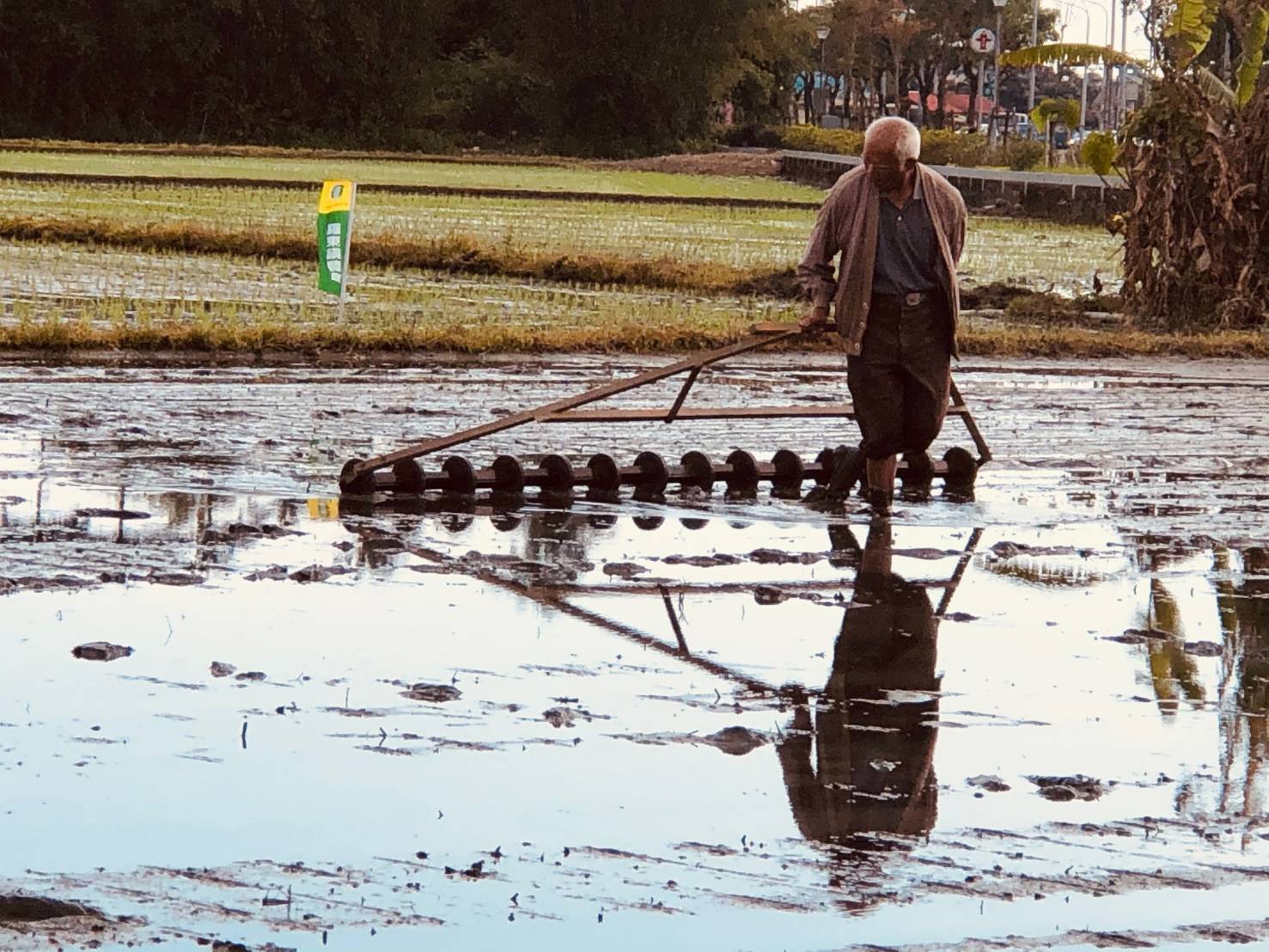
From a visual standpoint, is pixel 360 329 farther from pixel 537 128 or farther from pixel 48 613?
pixel 537 128

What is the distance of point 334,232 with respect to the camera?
15.2m

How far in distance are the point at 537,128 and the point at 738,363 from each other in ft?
199

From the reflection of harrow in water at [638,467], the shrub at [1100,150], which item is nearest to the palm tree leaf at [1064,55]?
the shrub at [1100,150]

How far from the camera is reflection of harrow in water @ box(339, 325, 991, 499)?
8523mm

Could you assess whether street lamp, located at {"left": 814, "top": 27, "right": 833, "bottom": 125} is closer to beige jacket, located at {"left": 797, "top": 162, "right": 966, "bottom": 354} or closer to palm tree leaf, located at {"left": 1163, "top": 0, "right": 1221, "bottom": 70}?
palm tree leaf, located at {"left": 1163, "top": 0, "right": 1221, "bottom": 70}

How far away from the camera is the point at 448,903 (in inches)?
154

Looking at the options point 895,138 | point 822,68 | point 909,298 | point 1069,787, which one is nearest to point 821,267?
point 909,298

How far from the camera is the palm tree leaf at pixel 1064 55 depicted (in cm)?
1964

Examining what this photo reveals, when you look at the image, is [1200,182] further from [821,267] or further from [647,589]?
[647,589]

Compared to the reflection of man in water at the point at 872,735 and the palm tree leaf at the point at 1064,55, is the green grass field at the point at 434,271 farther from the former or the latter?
the reflection of man in water at the point at 872,735

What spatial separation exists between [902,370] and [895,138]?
3.10ft

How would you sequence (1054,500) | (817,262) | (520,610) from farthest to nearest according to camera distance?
(1054,500)
(817,262)
(520,610)

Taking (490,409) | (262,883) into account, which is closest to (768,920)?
(262,883)

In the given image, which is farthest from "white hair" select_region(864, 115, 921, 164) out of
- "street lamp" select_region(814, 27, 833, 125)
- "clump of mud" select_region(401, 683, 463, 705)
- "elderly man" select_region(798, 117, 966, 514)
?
"street lamp" select_region(814, 27, 833, 125)
